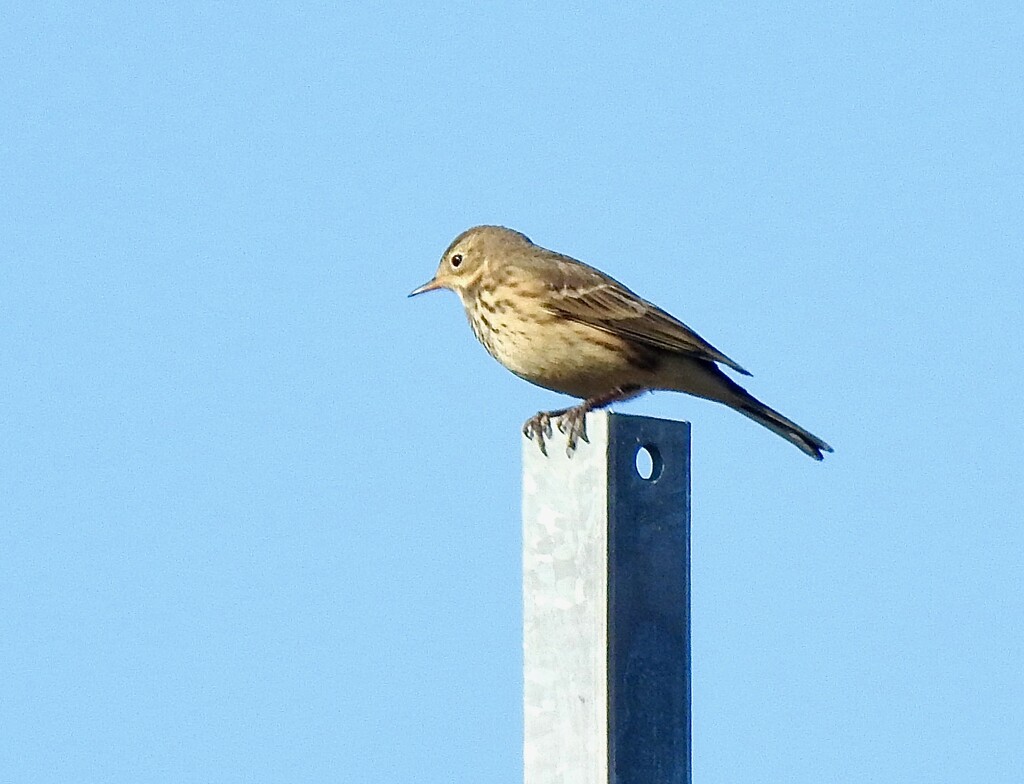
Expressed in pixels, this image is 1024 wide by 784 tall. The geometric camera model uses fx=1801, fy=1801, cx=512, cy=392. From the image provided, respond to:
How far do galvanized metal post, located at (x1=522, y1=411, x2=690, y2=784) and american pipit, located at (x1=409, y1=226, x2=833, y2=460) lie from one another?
4.27 m

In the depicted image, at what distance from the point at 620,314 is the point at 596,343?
0.99 ft

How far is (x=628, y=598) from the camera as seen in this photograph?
18.9 feet

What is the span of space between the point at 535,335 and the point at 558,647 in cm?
518

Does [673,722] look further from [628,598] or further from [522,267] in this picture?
[522,267]

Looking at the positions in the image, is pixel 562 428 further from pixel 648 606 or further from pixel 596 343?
pixel 596 343

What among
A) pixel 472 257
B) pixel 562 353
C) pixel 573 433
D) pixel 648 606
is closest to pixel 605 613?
pixel 648 606

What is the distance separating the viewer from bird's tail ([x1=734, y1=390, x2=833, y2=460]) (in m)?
10.4

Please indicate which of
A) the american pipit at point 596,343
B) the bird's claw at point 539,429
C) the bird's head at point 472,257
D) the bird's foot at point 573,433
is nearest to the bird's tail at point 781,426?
the american pipit at point 596,343

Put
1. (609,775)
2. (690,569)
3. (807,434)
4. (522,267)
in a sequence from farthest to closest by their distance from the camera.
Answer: (522,267), (807,434), (690,569), (609,775)

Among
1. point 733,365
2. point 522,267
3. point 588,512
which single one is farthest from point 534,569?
point 522,267

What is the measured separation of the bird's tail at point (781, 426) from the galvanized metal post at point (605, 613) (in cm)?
441

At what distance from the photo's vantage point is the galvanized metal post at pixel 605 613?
223 inches

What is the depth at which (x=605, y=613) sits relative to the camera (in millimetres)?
5648

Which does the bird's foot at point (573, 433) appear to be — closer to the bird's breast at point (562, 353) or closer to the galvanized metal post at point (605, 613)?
the galvanized metal post at point (605, 613)
